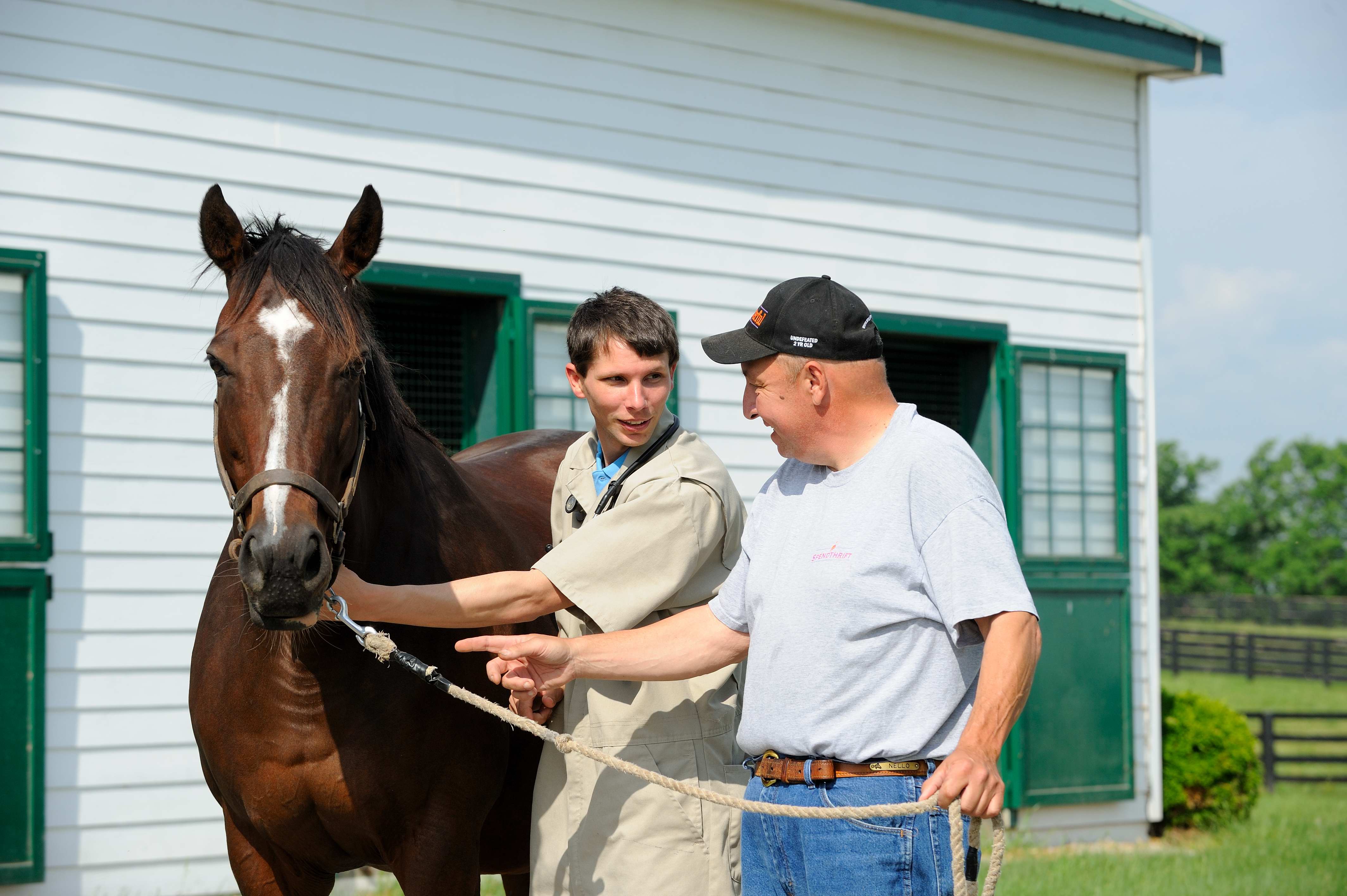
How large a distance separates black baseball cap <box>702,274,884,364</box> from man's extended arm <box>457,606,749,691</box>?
0.58 m

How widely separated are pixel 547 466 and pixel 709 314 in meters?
2.84

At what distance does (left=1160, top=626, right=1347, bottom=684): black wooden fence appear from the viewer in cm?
2283

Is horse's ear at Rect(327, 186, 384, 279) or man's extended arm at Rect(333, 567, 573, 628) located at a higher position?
horse's ear at Rect(327, 186, 384, 279)

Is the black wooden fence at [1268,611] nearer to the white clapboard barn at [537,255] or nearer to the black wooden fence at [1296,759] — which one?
the black wooden fence at [1296,759]

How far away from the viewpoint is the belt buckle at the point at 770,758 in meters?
2.23

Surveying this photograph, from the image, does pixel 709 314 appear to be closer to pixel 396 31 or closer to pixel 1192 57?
pixel 396 31

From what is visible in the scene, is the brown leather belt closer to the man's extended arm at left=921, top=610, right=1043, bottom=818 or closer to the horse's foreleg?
the man's extended arm at left=921, top=610, right=1043, bottom=818

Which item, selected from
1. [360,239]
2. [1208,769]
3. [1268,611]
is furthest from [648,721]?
[1268,611]

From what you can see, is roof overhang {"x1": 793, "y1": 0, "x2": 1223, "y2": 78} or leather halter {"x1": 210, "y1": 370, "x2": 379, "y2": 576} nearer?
leather halter {"x1": 210, "y1": 370, "x2": 379, "y2": 576}

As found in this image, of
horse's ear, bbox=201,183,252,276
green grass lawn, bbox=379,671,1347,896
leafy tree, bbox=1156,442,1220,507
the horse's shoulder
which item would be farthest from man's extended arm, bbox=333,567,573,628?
leafy tree, bbox=1156,442,1220,507

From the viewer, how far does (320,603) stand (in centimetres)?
213

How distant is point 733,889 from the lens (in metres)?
2.51

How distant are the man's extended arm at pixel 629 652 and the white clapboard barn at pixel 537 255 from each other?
2.74m

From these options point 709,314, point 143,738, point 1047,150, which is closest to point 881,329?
point 709,314
